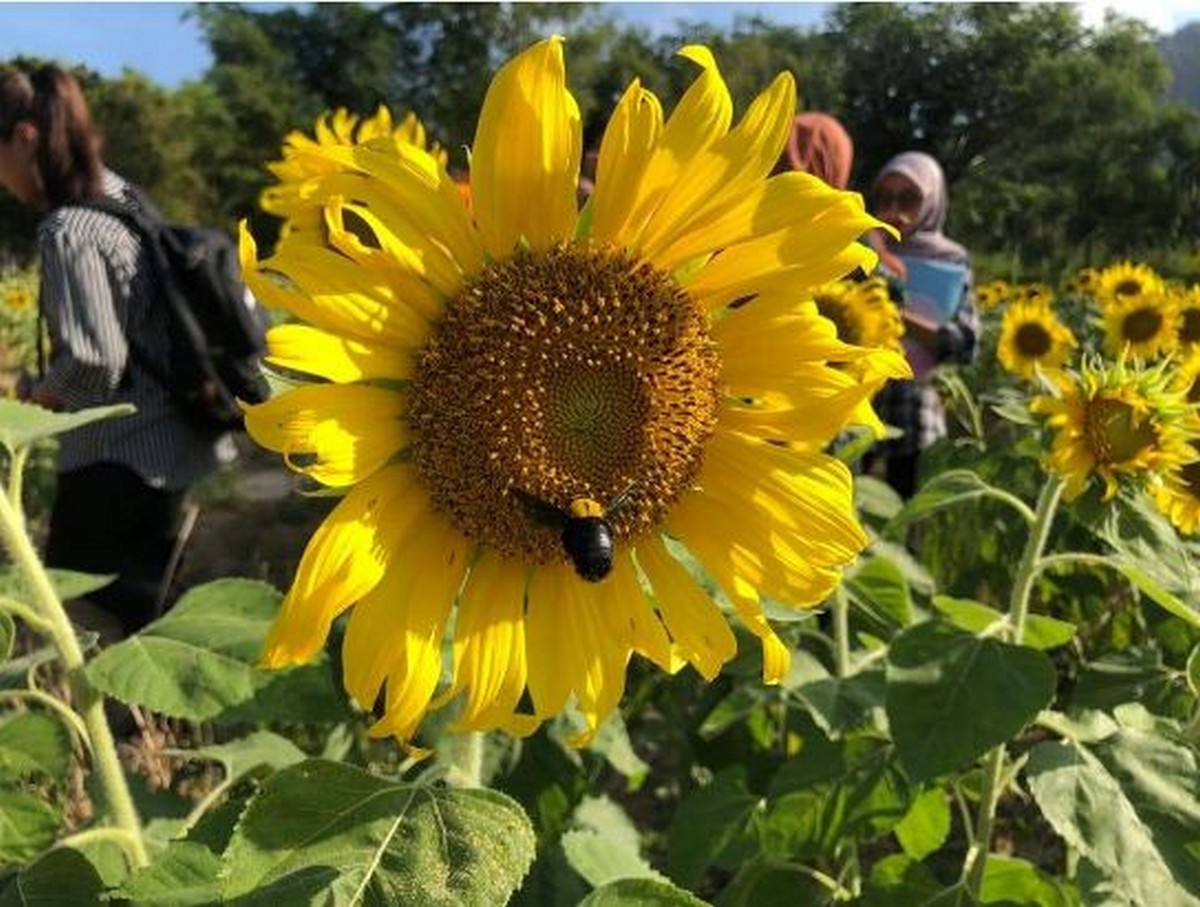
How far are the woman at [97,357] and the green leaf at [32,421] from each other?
1.50 metres

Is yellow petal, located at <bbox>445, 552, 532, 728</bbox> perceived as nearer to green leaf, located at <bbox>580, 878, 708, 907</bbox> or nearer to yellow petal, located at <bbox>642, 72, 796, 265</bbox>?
green leaf, located at <bbox>580, 878, 708, 907</bbox>

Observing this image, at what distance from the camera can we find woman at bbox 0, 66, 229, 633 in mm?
2928

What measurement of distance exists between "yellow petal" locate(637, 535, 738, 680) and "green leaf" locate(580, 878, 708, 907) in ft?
0.60

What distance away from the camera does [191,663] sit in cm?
141

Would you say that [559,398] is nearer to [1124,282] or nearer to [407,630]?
[407,630]

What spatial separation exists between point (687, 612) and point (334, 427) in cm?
37

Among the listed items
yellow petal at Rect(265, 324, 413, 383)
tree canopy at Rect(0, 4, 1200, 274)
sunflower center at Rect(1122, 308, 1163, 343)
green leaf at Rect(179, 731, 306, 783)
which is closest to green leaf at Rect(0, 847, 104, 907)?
green leaf at Rect(179, 731, 306, 783)

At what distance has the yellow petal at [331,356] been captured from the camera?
1.02 meters

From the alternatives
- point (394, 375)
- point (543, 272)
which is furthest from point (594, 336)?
point (394, 375)

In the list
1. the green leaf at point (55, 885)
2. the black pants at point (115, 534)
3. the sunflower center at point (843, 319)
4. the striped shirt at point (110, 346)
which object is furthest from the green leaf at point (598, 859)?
the black pants at point (115, 534)

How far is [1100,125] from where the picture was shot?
4391 centimetres

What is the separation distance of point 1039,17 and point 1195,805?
159ft

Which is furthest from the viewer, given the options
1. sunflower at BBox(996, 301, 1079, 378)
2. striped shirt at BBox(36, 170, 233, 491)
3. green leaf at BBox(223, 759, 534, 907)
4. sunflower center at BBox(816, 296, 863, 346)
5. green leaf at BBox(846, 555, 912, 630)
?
sunflower at BBox(996, 301, 1079, 378)

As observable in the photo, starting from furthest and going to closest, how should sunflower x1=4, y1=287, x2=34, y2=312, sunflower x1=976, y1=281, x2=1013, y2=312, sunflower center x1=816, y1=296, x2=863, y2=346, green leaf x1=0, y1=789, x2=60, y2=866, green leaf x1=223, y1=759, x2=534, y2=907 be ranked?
1. sunflower x1=4, y1=287, x2=34, y2=312
2. sunflower x1=976, y1=281, x2=1013, y2=312
3. sunflower center x1=816, y1=296, x2=863, y2=346
4. green leaf x1=0, y1=789, x2=60, y2=866
5. green leaf x1=223, y1=759, x2=534, y2=907
